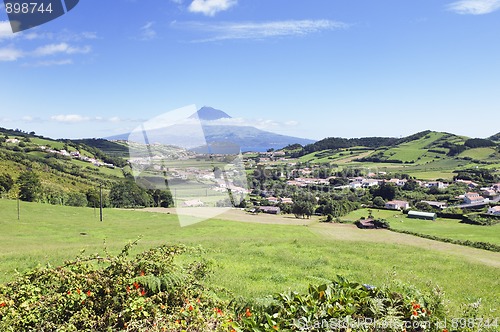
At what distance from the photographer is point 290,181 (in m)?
110

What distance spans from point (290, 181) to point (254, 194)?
21754mm

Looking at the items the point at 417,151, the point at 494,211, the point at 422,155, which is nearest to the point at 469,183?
the point at 494,211

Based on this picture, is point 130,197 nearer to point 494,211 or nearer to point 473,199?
point 494,211

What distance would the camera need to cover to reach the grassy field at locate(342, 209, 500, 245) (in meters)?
39.4

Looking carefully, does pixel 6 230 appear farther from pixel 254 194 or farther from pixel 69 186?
pixel 254 194

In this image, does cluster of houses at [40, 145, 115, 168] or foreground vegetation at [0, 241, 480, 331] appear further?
cluster of houses at [40, 145, 115, 168]

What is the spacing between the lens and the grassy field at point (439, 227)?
3941cm

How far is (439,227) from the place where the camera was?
4825 cm

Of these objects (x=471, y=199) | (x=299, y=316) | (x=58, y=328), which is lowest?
(x=471, y=199)

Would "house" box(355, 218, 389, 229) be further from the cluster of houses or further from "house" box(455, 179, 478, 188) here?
the cluster of houses

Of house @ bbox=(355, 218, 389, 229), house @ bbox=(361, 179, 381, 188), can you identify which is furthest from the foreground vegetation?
house @ bbox=(361, 179, 381, 188)

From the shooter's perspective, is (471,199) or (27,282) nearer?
(27,282)

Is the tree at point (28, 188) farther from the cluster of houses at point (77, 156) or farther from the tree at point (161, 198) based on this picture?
the cluster of houses at point (77, 156)

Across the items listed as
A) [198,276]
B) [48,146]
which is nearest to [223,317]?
[198,276]
